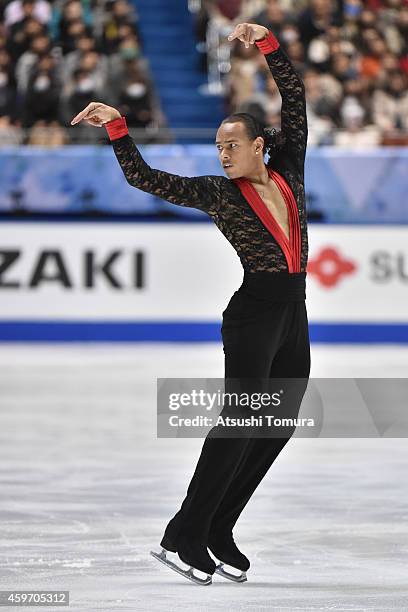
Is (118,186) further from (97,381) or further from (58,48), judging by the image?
(97,381)

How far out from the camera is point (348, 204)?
14023 millimetres

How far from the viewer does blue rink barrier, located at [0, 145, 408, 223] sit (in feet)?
45.1

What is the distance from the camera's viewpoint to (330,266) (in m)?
13.8

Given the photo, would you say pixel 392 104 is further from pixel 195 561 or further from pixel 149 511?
pixel 195 561

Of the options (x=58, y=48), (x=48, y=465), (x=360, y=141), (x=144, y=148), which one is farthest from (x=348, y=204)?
(x=48, y=465)

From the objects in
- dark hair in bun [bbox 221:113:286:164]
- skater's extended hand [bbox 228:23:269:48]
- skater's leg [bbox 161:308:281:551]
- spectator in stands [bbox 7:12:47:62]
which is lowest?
skater's leg [bbox 161:308:281:551]

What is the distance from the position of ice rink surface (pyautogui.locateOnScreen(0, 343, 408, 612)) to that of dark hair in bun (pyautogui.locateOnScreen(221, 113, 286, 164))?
1580 mm

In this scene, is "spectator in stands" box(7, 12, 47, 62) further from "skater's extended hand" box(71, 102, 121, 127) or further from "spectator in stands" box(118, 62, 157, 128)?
"skater's extended hand" box(71, 102, 121, 127)

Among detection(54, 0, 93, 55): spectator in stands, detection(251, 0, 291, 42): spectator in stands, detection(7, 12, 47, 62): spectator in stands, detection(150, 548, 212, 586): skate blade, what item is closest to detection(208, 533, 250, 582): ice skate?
detection(150, 548, 212, 586): skate blade

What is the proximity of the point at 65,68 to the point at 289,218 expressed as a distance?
9.95 meters

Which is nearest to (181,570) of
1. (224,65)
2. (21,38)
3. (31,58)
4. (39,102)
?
(39,102)

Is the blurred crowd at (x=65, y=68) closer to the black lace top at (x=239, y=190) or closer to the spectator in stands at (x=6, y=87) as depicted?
the spectator in stands at (x=6, y=87)

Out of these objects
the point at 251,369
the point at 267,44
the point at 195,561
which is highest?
the point at 267,44

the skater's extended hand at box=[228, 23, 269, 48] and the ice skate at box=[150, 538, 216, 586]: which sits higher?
the skater's extended hand at box=[228, 23, 269, 48]
